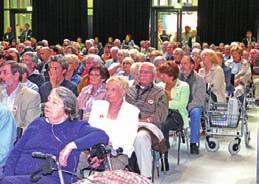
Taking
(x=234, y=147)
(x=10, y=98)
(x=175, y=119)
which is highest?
(x=10, y=98)

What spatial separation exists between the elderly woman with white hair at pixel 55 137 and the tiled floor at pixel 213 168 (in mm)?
2091

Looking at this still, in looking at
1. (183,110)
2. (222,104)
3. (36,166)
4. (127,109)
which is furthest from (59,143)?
(222,104)

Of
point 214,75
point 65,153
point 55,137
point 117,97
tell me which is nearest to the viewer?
point 65,153

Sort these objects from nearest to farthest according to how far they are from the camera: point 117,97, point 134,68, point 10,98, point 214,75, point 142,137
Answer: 1. point 117,97
2. point 142,137
3. point 10,98
4. point 134,68
5. point 214,75

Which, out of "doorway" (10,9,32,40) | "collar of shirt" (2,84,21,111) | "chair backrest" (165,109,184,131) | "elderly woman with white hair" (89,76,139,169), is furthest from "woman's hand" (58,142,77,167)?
"doorway" (10,9,32,40)

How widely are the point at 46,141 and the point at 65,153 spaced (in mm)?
272

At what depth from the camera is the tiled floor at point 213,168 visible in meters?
5.92

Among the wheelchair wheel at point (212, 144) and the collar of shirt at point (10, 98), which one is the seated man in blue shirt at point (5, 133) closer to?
the collar of shirt at point (10, 98)

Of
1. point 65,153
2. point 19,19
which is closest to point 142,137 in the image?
point 65,153

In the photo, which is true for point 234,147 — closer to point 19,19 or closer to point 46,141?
point 46,141

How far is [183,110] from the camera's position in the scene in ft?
22.1

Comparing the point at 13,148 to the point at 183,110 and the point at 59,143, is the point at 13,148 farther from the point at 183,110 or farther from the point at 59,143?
the point at 183,110

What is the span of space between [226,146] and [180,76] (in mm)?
1172

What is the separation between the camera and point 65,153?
369 centimetres
